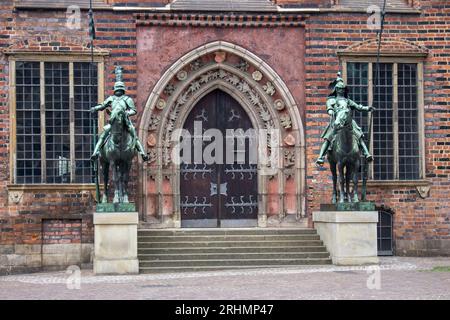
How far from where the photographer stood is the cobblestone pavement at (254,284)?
14.2m

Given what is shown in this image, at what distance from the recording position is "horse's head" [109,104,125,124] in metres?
18.4

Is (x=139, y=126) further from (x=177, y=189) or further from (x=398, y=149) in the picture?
(x=398, y=149)

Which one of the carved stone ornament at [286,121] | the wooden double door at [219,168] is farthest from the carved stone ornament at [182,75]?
the carved stone ornament at [286,121]

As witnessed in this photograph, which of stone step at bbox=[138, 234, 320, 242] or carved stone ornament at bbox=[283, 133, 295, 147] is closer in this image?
stone step at bbox=[138, 234, 320, 242]

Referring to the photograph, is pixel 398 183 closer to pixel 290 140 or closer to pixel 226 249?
pixel 290 140

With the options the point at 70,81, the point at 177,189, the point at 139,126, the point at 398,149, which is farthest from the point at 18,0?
the point at 398,149

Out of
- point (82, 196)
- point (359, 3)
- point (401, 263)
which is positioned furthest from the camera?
point (359, 3)

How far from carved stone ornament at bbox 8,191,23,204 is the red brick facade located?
1181 millimetres

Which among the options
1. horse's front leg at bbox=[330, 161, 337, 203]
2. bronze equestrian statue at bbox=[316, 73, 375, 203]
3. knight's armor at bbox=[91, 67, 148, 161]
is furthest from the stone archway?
knight's armor at bbox=[91, 67, 148, 161]

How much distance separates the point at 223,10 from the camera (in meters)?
22.1

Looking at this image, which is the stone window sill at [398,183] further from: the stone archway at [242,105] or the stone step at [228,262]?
the stone step at [228,262]

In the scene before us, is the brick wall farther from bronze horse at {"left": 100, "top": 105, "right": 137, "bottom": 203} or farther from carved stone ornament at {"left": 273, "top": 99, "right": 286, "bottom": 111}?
bronze horse at {"left": 100, "top": 105, "right": 137, "bottom": 203}

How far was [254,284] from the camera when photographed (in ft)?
52.2

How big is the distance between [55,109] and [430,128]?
29.4 feet
